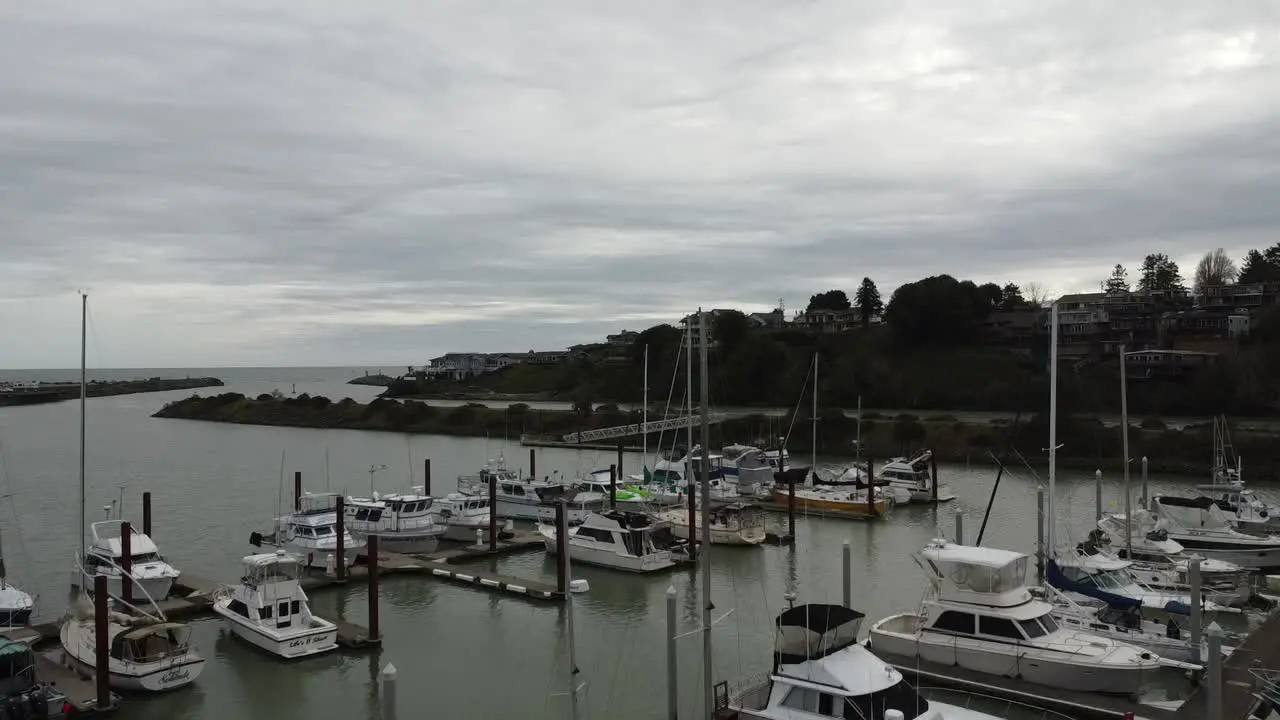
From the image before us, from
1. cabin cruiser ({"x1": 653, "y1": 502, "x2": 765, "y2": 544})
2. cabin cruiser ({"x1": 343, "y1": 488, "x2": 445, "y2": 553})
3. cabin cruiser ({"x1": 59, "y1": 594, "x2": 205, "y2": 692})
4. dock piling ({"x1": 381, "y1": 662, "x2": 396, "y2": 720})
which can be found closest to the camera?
dock piling ({"x1": 381, "y1": 662, "x2": 396, "y2": 720})

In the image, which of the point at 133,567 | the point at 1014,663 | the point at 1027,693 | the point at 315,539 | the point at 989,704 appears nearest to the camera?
the point at 1027,693

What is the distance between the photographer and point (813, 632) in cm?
1447

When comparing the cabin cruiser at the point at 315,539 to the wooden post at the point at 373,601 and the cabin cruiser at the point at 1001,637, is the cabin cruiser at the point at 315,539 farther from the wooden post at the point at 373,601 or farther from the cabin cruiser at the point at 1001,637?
the cabin cruiser at the point at 1001,637

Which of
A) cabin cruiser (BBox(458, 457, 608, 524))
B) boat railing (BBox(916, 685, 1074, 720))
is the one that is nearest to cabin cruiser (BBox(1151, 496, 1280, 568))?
boat railing (BBox(916, 685, 1074, 720))

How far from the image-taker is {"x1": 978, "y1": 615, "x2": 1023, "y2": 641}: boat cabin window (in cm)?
1791

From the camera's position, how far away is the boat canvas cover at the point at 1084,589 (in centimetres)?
2181

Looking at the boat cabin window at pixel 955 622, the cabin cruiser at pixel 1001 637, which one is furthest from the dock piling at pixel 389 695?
the boat cabin window at pixel 955 622

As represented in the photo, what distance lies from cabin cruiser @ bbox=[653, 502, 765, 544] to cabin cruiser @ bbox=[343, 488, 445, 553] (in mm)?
8777

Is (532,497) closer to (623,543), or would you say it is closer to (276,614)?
(623,543)

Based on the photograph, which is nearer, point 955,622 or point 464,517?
point 955,622

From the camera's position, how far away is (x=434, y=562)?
31.3 metres

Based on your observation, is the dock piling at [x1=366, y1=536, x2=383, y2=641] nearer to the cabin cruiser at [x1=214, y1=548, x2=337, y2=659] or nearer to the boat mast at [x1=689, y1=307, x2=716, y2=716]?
the cabin cruiser at [x1=214, y1=548, x2=337, y2=659]

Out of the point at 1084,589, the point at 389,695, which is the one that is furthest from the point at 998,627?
the point at 389,695

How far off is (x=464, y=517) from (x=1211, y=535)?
26135 millimetres
